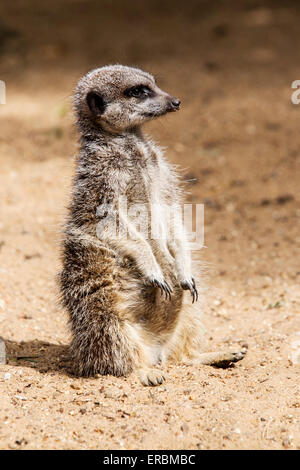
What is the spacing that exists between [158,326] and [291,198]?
8.63 feet

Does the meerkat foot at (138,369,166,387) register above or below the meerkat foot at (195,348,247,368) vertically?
below

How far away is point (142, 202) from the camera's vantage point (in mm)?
3170

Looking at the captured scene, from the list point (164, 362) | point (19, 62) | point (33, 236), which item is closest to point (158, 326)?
point (164, 362)

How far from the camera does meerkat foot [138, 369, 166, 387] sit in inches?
115

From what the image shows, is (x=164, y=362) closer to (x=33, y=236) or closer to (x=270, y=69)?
(x=33, y=236)

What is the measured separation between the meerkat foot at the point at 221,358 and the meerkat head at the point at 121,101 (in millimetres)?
Result: 1169

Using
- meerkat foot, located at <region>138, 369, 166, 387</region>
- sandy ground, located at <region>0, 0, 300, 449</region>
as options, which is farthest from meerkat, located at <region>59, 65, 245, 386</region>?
sandy ground, located at <region>0, 0, 300, 449</region>

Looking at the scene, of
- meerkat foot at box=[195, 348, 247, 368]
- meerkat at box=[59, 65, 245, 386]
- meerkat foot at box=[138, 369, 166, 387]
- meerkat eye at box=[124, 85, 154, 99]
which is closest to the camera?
meerkat foot at box=[138, 369, 166, 387]

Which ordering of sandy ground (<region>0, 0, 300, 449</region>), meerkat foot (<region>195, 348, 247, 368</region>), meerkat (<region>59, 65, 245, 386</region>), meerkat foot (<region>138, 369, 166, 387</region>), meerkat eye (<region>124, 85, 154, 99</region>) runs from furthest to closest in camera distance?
1. meerkat eye (<region>124, 85, 154, 99</region>)
2. meerkat foot (<region>195, 348, 247, 368</region>)
3. meerkat (<region>59, 65, 245, 386</region>)
4. meerkat foot (<region>138, 369, 166, 387</region>)
5. sandy ground (<region>0, 0, 300, 449</region>)

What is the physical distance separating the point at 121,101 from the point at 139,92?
103mm

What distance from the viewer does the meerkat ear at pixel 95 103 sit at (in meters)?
3.23

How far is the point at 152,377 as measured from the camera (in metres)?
2.93

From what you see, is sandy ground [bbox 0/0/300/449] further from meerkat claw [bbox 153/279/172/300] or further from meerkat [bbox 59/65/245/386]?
meerkat claw [bbox 153/279/172/300]
